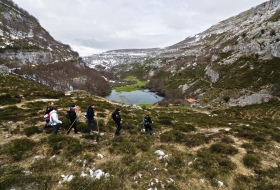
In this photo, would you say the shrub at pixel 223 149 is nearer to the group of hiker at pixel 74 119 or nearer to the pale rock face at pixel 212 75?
the group of hiker at pixel 74 119

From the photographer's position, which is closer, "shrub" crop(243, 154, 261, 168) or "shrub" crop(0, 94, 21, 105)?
"shrub" crop(243, 154, 261, 168)

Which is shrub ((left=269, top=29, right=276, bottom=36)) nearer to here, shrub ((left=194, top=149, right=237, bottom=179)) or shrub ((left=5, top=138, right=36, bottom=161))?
shrub ((left=194, top=149, right=237, bottom=179))

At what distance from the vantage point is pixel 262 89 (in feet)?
236

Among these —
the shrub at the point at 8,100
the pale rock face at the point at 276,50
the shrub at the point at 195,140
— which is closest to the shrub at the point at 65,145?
the shrub at the point at 195,140

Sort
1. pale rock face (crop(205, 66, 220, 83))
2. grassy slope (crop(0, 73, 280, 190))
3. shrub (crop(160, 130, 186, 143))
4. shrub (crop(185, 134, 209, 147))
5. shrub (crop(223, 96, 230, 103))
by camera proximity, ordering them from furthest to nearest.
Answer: pale rock face (crop(205, 66, 220, 83)), shrub (crop(223, 96, 230, 103)), shrub (crop(160, 130, 186, 143)), shrub (crop(185, 134, 209, 147)), grassy slope (crop(0, 73, 280, 190))

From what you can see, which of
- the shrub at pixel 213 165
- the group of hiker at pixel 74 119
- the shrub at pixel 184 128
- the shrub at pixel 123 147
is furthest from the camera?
the shrub at pixel 184 128

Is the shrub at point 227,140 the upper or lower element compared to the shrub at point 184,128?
upper

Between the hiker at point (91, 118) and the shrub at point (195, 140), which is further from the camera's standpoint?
the hiker at point (91, 118)

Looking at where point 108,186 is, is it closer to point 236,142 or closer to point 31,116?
point 236,142

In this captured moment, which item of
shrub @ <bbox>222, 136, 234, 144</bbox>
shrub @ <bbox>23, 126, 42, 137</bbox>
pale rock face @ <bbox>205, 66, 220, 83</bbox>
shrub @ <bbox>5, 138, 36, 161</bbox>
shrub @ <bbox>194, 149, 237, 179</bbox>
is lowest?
shrub @ <bbox>194, 149, 237, 179</bbox>

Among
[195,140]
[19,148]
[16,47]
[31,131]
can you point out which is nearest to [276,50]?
[195,140]

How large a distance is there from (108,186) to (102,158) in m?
3.11

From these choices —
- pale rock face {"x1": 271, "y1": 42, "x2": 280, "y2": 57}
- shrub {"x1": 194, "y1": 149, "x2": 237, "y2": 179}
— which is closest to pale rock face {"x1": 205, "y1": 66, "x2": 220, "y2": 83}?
pale rock face {"x1": 271, "y1": 42, "x2": 280, "y2": 57}

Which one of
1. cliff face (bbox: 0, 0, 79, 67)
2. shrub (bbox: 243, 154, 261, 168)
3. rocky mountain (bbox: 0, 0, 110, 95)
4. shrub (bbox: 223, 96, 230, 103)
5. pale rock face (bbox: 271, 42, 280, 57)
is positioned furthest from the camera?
cliff face (bbox: 0, 0, 79, 67)
